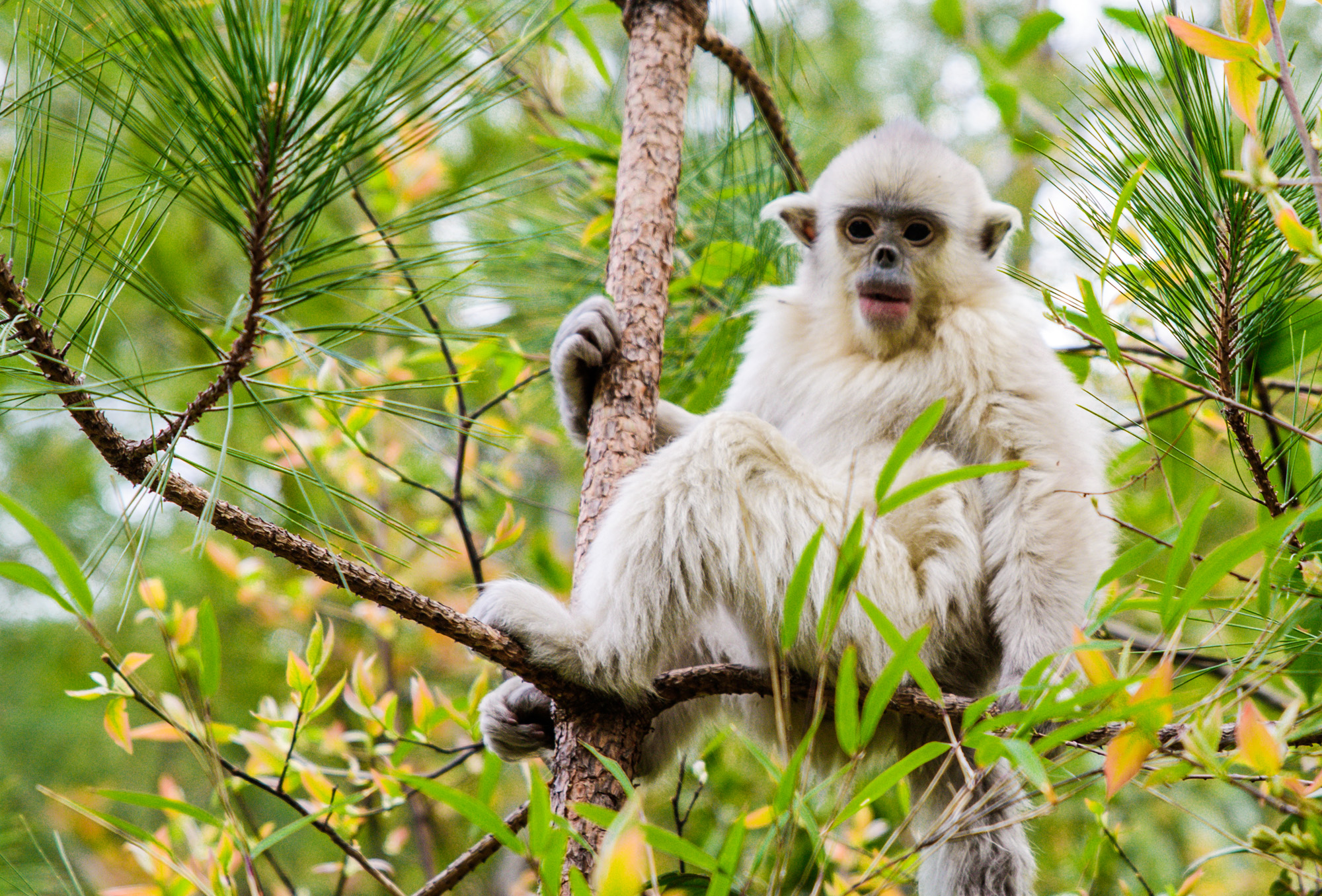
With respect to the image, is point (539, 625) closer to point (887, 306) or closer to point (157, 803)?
point (157, 803)

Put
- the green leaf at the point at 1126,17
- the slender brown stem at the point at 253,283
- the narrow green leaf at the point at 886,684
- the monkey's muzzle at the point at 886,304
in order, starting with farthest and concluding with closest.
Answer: the monkey's muzzle at the point at 886,304 < the green leaf at the point at 1126,17 < the slender brown stem at the point at 253,283 < the narrow green leaf at the point at 886,684

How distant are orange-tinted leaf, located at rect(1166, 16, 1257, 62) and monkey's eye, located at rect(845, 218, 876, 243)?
75.9 inches

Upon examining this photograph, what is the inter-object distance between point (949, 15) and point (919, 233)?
1100 millimetres

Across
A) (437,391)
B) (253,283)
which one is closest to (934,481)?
(253,283)

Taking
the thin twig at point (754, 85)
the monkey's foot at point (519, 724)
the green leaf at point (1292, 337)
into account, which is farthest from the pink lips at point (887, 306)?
the monkey's foot at point (519, 724)

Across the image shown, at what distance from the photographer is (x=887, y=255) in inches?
124

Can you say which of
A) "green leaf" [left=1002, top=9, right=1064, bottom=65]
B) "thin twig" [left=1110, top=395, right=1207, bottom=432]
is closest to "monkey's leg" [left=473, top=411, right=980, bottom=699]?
"thin twig" [left=1110, top=395, right=1207, bottom=432]

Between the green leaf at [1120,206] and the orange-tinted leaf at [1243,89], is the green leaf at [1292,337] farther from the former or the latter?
the orange-tinted leaf at [1243,89]

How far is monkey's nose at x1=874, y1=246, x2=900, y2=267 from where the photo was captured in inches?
124

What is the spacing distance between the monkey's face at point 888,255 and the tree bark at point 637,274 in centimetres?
76

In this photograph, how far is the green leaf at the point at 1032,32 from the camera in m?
3.29

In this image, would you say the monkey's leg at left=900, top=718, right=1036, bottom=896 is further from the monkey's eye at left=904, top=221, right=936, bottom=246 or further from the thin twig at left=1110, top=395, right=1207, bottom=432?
the monkey's eye at left=904, top=221, right=936, bottom=246

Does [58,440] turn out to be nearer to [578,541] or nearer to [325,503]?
[325,503]

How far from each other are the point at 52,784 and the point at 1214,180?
6454mm
